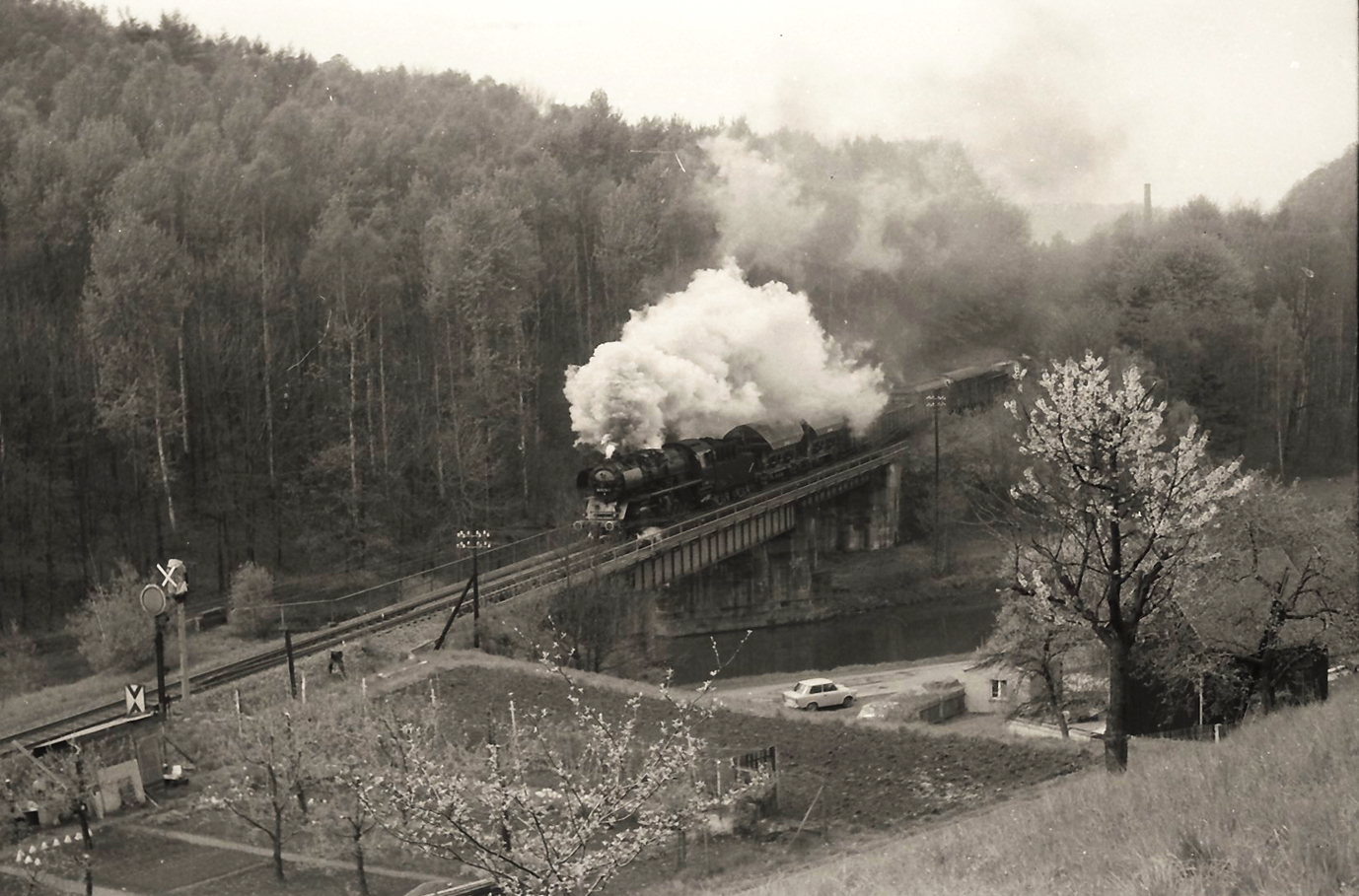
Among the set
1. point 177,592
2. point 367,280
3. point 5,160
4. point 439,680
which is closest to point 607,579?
point 439,680

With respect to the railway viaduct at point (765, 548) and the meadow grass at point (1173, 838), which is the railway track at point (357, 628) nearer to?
the railway viaduct at point (765, 548)

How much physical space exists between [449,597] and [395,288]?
19.7 metres

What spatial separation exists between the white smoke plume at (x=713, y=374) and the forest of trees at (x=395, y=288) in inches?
239

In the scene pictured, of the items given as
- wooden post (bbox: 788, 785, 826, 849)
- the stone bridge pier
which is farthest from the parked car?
wooden post (bbox: 788, 785, 826, 849)

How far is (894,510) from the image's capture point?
64250 mm

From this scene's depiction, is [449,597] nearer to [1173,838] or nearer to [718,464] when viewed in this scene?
[718,464]

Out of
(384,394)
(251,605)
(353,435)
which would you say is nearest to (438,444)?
(384,394)

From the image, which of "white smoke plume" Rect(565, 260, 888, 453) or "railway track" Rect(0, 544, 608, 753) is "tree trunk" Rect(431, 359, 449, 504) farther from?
"railway track" Rect(0, 544, 608, 753)

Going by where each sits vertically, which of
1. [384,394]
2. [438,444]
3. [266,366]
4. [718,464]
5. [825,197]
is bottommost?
[718,464]

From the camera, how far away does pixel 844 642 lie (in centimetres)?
5275

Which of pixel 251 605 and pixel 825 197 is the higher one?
pixel 825 197

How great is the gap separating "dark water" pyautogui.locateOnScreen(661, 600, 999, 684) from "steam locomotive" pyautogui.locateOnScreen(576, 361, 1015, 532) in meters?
5.44

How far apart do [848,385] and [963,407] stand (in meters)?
11.9

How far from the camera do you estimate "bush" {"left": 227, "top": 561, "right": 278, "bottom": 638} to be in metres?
37.9
